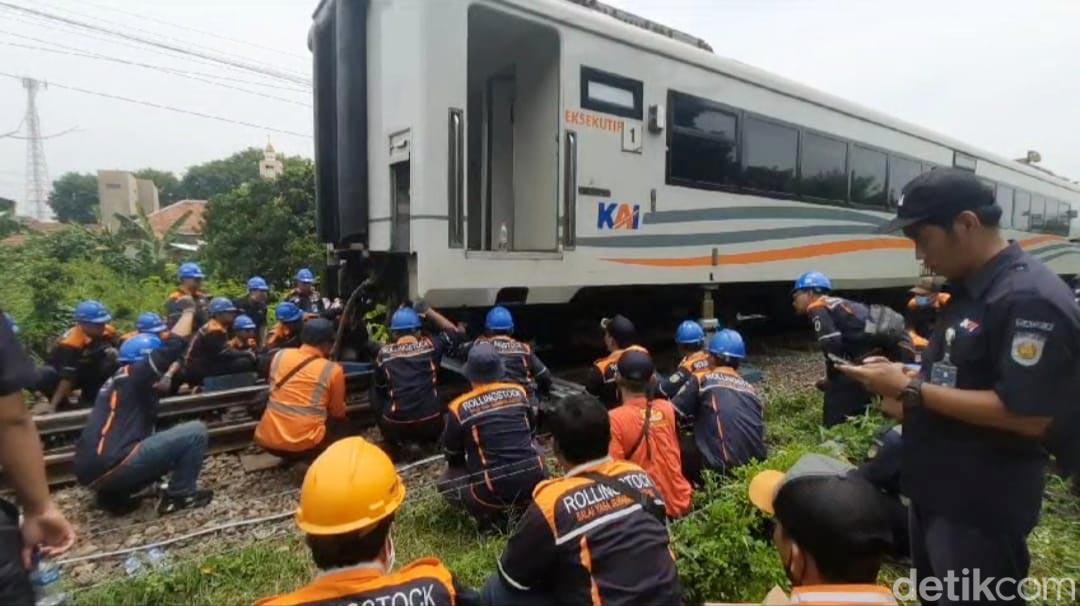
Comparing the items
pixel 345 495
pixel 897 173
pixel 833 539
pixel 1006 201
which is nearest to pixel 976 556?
pixel 833 539

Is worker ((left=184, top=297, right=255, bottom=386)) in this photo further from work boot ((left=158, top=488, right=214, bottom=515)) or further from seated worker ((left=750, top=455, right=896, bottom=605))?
seated worker ((left=750, top=455, right=896, bottom=605))

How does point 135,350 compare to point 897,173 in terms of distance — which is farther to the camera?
point 897,173

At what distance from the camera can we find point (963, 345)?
1.87 metres

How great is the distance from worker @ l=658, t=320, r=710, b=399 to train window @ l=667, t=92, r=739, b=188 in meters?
1.94

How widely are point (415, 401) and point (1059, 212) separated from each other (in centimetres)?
1785

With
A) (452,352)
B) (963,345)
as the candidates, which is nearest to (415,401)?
(452,352)

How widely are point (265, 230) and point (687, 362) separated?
13051 mm

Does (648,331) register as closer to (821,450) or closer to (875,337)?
(875,337)

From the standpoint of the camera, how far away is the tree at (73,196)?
50.5m

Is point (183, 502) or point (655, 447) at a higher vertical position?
point (655, 447)

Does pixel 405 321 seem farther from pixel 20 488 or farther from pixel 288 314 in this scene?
pixel 20 488

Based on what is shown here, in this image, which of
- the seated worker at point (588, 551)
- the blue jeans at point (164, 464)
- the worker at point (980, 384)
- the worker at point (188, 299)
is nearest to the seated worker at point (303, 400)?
the blue jeans at point (164, 464)

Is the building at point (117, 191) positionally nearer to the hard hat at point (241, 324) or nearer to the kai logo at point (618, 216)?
the hard hat at point (241, 324)

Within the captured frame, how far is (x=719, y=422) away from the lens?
3.90 meters
